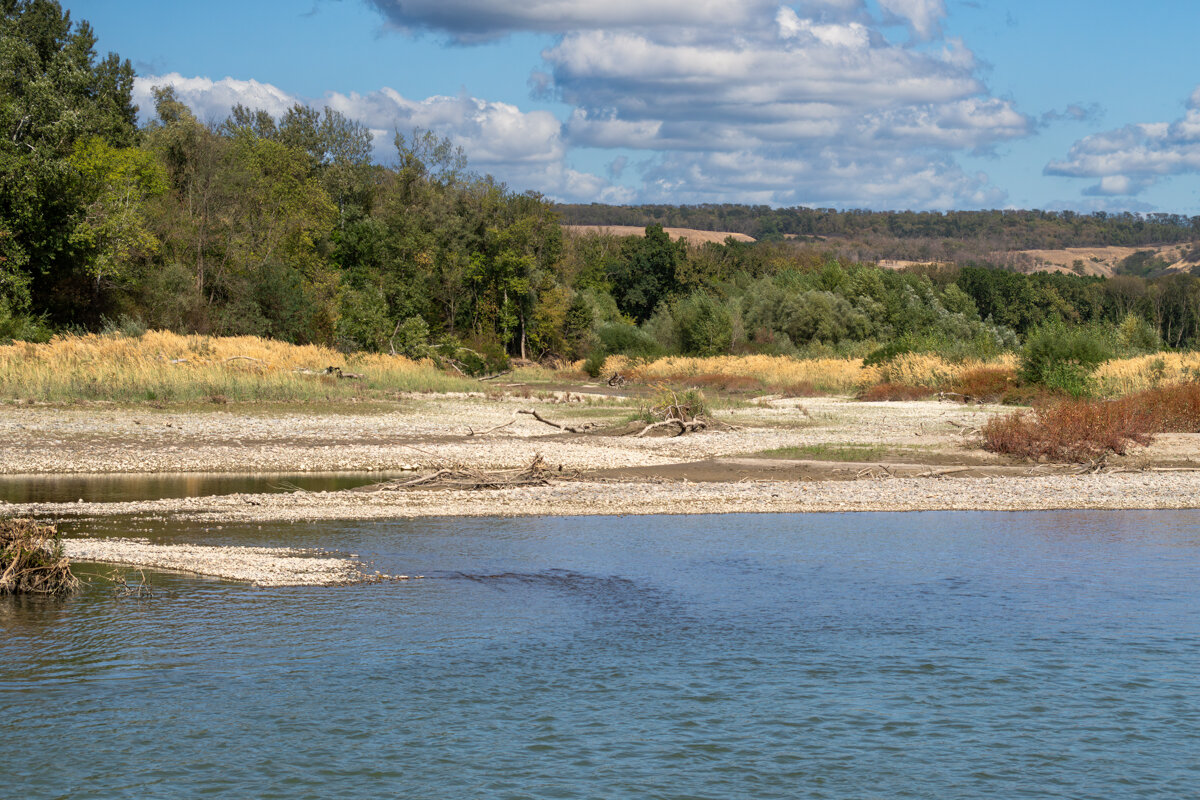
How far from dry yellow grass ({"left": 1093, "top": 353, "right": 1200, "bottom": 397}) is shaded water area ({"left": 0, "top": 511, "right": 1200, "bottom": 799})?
20.1 meters

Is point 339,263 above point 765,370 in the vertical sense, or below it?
above

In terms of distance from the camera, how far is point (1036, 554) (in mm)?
14641

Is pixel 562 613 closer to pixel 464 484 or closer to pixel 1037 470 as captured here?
pixel 464 484

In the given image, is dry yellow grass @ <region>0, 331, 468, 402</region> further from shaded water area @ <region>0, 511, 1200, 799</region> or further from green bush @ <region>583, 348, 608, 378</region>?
green bush @ <region>583, 348, 608, 378</region>

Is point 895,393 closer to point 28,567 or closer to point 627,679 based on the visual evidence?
point 627,679

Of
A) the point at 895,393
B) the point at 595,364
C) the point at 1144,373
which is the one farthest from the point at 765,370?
the point at 1144,373

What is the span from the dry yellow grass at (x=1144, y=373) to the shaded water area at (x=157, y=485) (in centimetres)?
2387

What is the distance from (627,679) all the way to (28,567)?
7.12 metres

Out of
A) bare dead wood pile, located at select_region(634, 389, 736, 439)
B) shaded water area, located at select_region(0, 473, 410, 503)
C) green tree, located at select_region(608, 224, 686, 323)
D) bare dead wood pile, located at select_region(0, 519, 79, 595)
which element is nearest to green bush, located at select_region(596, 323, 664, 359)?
green tree, located at select_region(608, 224, 686, 323)

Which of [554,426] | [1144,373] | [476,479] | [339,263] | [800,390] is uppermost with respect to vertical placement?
[339,263]

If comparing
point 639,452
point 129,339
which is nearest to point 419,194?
point 129,339

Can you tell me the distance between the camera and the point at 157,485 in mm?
20297

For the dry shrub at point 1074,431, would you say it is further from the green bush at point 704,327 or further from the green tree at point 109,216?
the green bush at point 704,327

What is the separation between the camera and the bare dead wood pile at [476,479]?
19.7 metres
